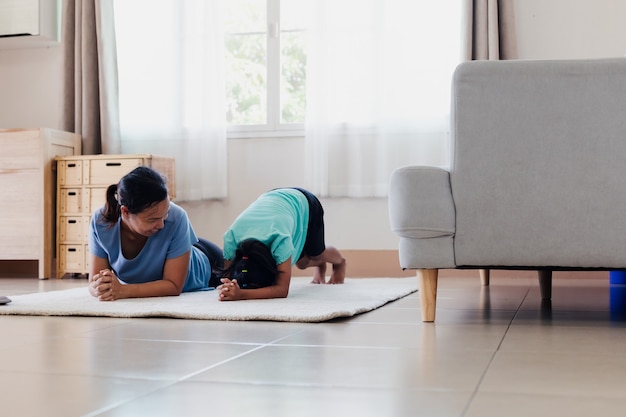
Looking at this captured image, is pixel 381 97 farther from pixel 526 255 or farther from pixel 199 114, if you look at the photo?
pixel 526 255

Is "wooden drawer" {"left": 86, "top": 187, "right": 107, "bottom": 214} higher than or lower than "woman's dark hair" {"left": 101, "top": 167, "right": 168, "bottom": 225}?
lower

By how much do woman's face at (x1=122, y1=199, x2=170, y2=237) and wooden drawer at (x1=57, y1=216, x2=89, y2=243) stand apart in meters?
2.12

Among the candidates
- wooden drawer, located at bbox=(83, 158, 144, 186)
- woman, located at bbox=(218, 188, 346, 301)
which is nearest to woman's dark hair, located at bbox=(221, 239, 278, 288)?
woman, located at bbox=(218, 188, 346, 301)

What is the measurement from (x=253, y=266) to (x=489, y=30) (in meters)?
2.42

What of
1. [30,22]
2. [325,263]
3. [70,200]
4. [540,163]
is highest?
[30,22]

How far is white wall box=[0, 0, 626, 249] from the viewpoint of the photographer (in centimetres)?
450

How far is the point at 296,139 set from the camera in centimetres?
491

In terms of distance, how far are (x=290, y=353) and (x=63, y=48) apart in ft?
13.3

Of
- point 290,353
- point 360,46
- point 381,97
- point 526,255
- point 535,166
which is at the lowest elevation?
point 290,353

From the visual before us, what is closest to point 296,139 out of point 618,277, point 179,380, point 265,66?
point 265,66

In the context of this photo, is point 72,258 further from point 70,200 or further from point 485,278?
point 485,278

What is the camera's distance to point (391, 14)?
4.71m

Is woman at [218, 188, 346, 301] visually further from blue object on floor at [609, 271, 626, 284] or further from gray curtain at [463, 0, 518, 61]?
gray curtain at [463, 0, 518, 61]

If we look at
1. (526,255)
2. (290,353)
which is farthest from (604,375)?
(526,255)
